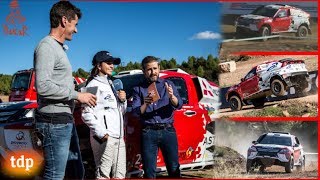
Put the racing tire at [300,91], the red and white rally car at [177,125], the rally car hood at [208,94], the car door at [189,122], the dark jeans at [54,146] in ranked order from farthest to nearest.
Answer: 1. the rally car hood at [208,94]
2. the car door at [189,122]
3. the red and white rally car at [177,125]
4. the racing tire at [300,91]
5. the dark jeans at [54,146]

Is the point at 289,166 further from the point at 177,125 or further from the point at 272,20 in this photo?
the point at 272,20

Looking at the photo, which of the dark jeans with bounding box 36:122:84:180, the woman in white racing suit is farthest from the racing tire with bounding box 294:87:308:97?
the dark jeans with bounding box 36:122:84:180

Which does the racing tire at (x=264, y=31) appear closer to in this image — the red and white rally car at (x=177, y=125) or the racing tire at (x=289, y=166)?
the red and white rally car at (x=177, y=125)

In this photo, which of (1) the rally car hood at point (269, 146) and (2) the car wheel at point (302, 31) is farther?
(1) the rally car hood at point (269, 146)

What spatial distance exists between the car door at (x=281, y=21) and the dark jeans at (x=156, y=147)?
1.32 metres

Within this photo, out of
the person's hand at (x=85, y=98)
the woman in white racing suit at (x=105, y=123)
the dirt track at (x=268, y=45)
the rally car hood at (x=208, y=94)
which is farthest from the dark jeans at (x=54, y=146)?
the rally car hood at (x=208, y=94)

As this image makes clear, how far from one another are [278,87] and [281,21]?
1.97 ft

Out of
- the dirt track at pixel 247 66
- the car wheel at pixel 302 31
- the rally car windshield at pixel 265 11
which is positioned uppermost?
the rally car windshield at pixel 265 11

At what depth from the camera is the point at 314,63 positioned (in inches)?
175

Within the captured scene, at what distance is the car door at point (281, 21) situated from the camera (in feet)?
14.7

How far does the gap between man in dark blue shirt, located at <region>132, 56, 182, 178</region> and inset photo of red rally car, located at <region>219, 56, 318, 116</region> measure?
0.66 metres

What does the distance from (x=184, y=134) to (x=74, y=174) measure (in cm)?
188

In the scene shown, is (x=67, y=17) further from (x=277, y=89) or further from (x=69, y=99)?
(x=277, y=89)

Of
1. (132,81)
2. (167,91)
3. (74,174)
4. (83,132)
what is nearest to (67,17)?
(74,174)
